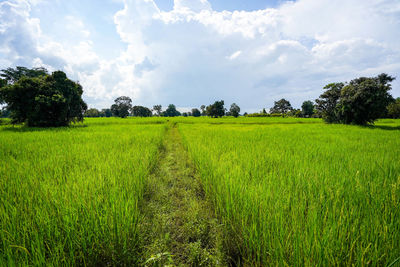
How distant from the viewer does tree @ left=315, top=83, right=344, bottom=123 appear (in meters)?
19.9

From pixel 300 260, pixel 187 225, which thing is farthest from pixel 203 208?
pixel 300 260

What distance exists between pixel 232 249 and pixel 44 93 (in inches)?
813

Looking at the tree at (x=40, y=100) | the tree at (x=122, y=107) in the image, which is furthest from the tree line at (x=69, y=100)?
the tree at (x=122, y=107)

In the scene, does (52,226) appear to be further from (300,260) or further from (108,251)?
(300,260)

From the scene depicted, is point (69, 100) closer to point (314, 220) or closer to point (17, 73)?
point (314, 220)

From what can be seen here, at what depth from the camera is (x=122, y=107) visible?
6419 cm

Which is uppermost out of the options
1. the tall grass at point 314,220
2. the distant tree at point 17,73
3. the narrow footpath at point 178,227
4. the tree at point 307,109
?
the distant tree at point 17,73

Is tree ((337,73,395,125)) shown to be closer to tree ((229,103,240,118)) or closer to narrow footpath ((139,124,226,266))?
narrow footpath ((139,124,226,266))

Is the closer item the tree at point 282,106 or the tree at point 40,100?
the tree at point 40,100

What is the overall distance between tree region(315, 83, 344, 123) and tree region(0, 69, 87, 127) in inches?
1265

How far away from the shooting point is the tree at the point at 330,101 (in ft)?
65.4

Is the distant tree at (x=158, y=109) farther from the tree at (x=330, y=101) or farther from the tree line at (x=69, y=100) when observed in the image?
the tree at (x=330, y=101)

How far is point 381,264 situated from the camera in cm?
111

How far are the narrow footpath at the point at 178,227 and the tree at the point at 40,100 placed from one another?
56.0 ft
